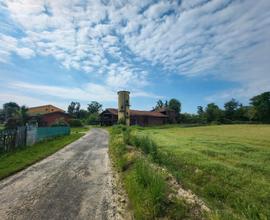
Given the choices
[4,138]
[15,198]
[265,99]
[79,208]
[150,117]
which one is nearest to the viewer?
[79,208]

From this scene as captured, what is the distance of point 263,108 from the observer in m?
71.1

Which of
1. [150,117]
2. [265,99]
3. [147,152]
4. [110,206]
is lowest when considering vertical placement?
[110,206]

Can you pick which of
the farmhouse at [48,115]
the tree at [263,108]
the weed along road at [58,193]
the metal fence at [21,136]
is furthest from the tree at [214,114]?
the weed along road at [58,193]

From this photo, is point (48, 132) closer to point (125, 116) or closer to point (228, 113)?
point (125, 116)

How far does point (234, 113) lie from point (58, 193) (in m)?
81.8

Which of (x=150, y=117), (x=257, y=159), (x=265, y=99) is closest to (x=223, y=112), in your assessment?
(x=265, y=99)

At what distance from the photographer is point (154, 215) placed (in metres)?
4.61

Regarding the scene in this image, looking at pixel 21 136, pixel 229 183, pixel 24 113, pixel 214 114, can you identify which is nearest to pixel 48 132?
pixel 21 136

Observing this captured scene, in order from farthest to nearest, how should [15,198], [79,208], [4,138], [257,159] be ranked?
1. [4,138]
2. [257,159]
3. [15,198]
4. [79,208]

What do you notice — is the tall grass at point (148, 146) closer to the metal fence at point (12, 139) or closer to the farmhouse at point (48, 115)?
the metal fence at point (12, 139)

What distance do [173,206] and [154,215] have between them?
0.51 m

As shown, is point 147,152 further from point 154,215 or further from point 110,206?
point 154,215

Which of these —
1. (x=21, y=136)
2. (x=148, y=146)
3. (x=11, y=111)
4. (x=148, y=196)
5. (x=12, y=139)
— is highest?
(x=11, y=111)

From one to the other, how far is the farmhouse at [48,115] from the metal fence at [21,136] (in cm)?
3002
